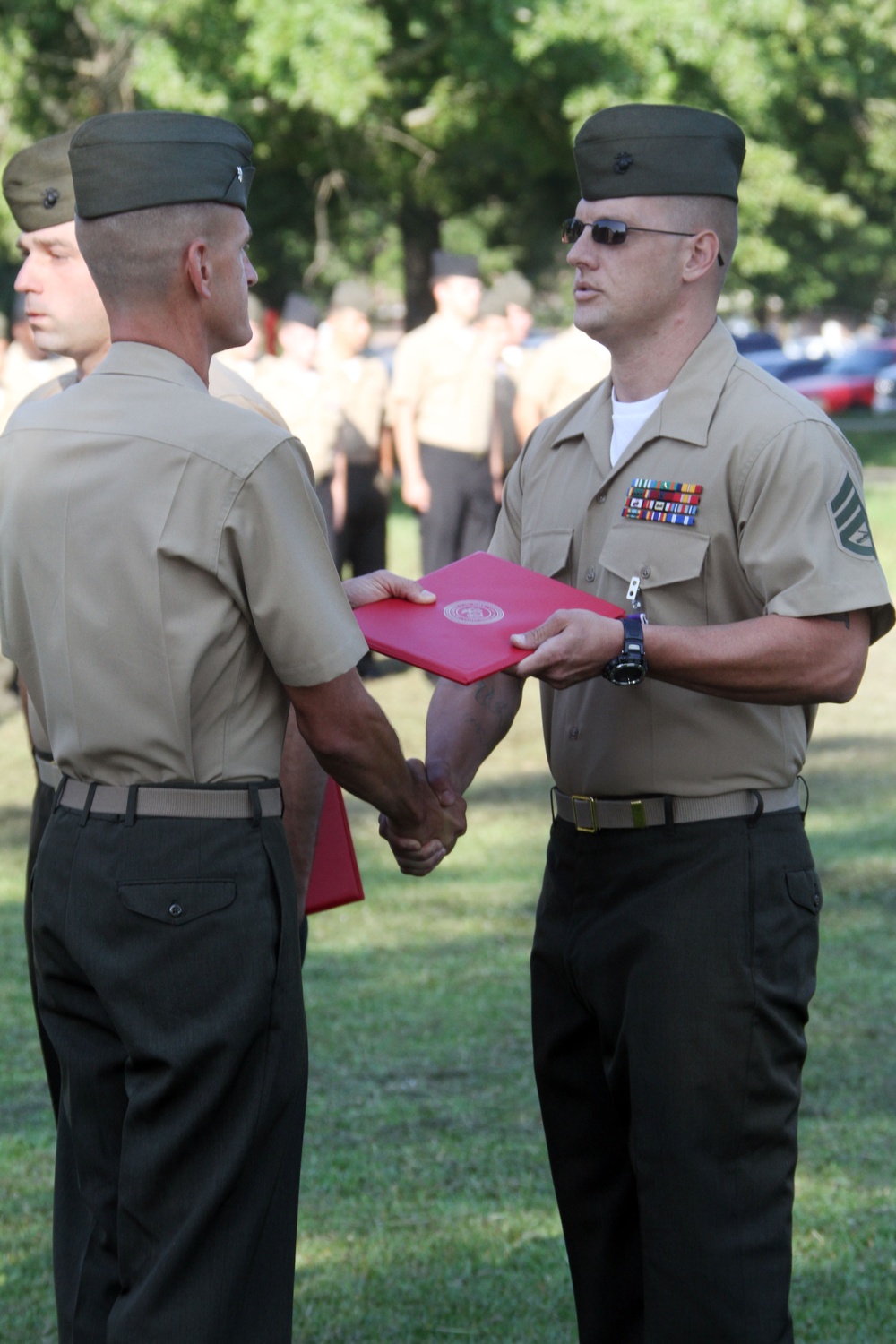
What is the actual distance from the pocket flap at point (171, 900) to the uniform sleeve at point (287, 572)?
34 cm

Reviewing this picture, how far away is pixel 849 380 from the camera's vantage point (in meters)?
38.7

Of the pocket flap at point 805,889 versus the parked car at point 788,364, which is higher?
the pocket flap at point 805,889

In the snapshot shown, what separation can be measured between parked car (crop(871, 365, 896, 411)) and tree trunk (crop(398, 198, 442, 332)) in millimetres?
15511

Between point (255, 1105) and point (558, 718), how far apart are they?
3.15 feet

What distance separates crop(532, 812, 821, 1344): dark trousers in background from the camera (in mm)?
2832

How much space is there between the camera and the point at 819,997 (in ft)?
18.3

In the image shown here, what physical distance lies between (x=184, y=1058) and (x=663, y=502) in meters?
1.24

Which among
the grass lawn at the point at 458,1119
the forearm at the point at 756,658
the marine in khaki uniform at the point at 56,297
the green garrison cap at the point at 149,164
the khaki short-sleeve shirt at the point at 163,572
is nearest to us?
the khaki short-sleeve shirt at the point at 163,572

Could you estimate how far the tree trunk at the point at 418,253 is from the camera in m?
25.5

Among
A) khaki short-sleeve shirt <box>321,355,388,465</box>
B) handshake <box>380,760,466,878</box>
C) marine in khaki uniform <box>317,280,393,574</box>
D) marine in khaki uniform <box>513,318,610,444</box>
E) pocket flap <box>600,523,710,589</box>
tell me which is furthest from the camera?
khaki short-sleeve shirt <box>321,355,388,465</box>

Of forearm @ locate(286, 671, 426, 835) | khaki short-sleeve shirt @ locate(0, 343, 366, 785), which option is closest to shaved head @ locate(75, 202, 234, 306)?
khaki short-sleeve shirt @ locate(0, 343, 366, 785)

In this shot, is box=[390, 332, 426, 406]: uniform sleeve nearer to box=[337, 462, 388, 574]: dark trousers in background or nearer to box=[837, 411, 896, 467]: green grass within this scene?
box=[337, 462, 388, 574]: dark trousers in background

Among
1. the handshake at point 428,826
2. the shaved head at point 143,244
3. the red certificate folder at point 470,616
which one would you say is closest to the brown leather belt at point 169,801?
the red certificate folder at point 470,616

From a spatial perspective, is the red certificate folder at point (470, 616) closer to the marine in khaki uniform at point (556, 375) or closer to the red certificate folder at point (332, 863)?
the red certificate folder at point (332, 863)
